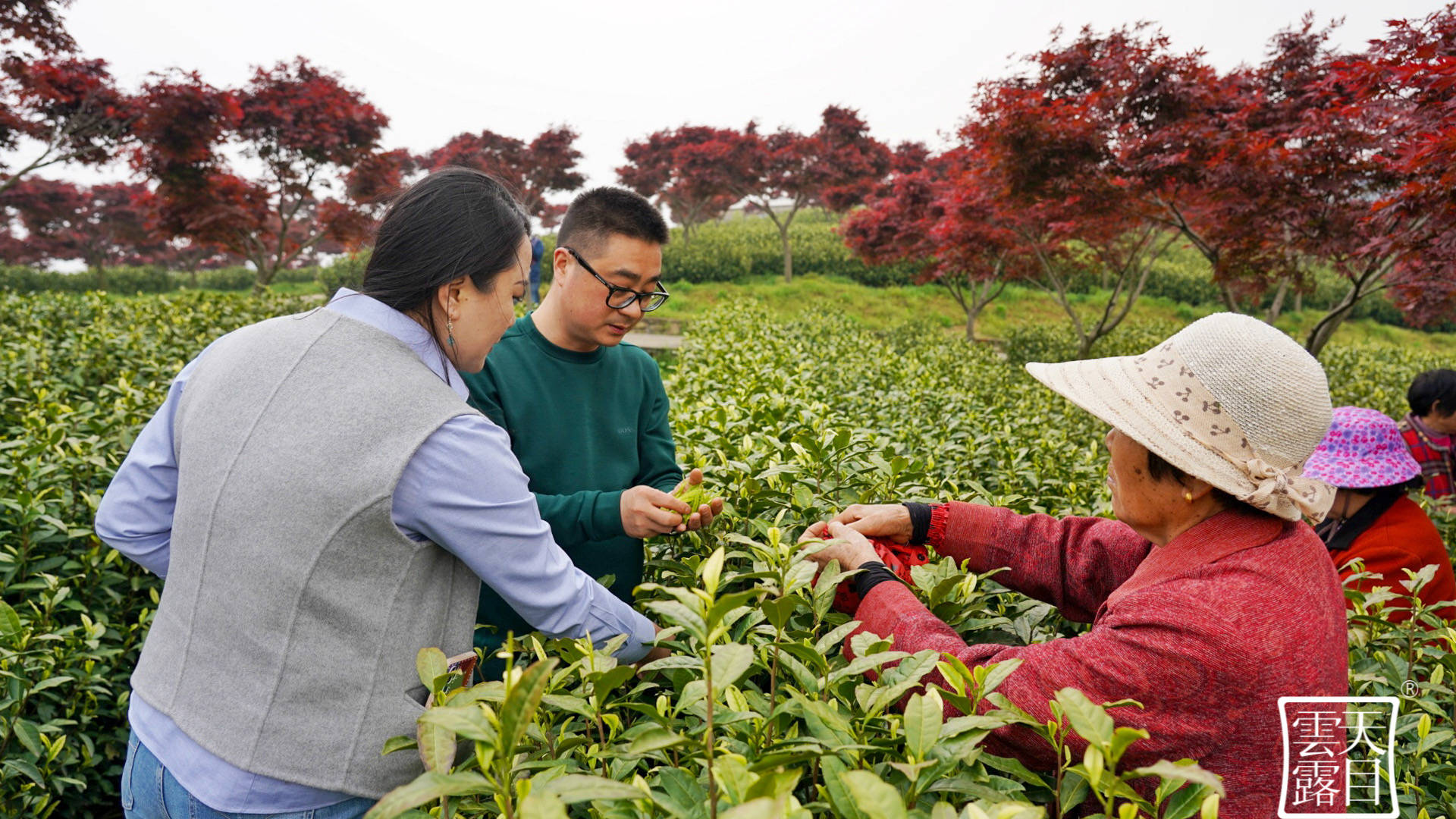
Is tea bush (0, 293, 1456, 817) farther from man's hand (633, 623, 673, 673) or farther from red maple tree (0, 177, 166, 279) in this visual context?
red maple tree (0, 177, 166, 279)

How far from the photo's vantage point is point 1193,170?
6.42 meters

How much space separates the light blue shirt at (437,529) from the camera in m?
1.12

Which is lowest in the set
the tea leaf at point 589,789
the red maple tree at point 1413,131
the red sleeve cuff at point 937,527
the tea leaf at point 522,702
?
the red sleeve cuff at point 937,527

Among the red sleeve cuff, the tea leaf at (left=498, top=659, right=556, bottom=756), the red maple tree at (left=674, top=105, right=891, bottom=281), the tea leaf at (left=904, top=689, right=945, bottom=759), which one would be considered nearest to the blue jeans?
the tea leaf at (left=498, top=659, right=556, bottom=756)

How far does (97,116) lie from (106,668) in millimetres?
9996

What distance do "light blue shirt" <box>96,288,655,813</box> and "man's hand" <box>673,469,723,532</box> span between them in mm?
346

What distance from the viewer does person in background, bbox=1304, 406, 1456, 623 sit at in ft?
8.05

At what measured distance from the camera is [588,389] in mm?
2068

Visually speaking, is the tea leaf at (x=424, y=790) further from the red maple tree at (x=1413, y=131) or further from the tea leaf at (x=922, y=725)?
the red maple tree at (x=1413, y=131)

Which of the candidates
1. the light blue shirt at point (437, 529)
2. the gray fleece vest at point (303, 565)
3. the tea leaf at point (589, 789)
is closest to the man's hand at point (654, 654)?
the light blue shirt at point (437, 529)

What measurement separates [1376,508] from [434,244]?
9.54 feet

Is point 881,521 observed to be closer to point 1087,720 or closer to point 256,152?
point 1087,720

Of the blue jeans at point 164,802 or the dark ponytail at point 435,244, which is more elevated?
the dark ponytail at point 435,244

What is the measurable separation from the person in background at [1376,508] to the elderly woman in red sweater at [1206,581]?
60.8 inches
